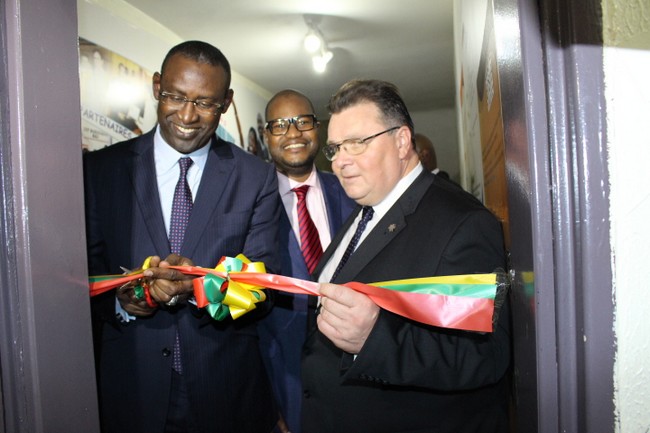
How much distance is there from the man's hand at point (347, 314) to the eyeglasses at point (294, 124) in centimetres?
185

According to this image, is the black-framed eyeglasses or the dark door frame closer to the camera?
the dark door frame

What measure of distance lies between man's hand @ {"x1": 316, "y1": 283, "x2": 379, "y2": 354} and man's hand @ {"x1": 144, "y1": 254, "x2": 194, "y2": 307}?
55cm

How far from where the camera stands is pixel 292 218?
2785mm

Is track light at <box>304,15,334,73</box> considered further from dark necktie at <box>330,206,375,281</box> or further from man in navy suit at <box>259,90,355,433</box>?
dark necktie at <box>330,206,375,281</box>

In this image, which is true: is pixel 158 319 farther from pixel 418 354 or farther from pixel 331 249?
pixel 418 354

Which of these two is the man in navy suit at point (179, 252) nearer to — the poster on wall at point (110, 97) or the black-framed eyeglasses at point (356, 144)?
the black-framed eyeglasses at point (356, 144)

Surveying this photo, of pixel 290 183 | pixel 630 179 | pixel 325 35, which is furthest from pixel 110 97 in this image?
pixel 630 179

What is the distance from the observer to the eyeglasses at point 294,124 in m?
A: 3.04

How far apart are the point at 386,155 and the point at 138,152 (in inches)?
38.8

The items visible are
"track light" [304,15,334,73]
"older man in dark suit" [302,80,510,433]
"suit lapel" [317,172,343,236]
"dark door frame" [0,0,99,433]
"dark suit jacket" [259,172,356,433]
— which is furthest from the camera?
"track light" [304,15,334,73]

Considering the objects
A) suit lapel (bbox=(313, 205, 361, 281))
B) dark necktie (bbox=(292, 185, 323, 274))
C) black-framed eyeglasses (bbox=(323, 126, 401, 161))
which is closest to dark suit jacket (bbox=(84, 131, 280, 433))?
suit lapel (bbox=(313, 205, 361, 281))

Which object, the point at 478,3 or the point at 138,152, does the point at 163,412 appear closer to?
the point at 138,152

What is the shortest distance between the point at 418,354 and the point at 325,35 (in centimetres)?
567

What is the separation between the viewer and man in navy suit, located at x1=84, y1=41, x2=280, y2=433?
6.03ft
